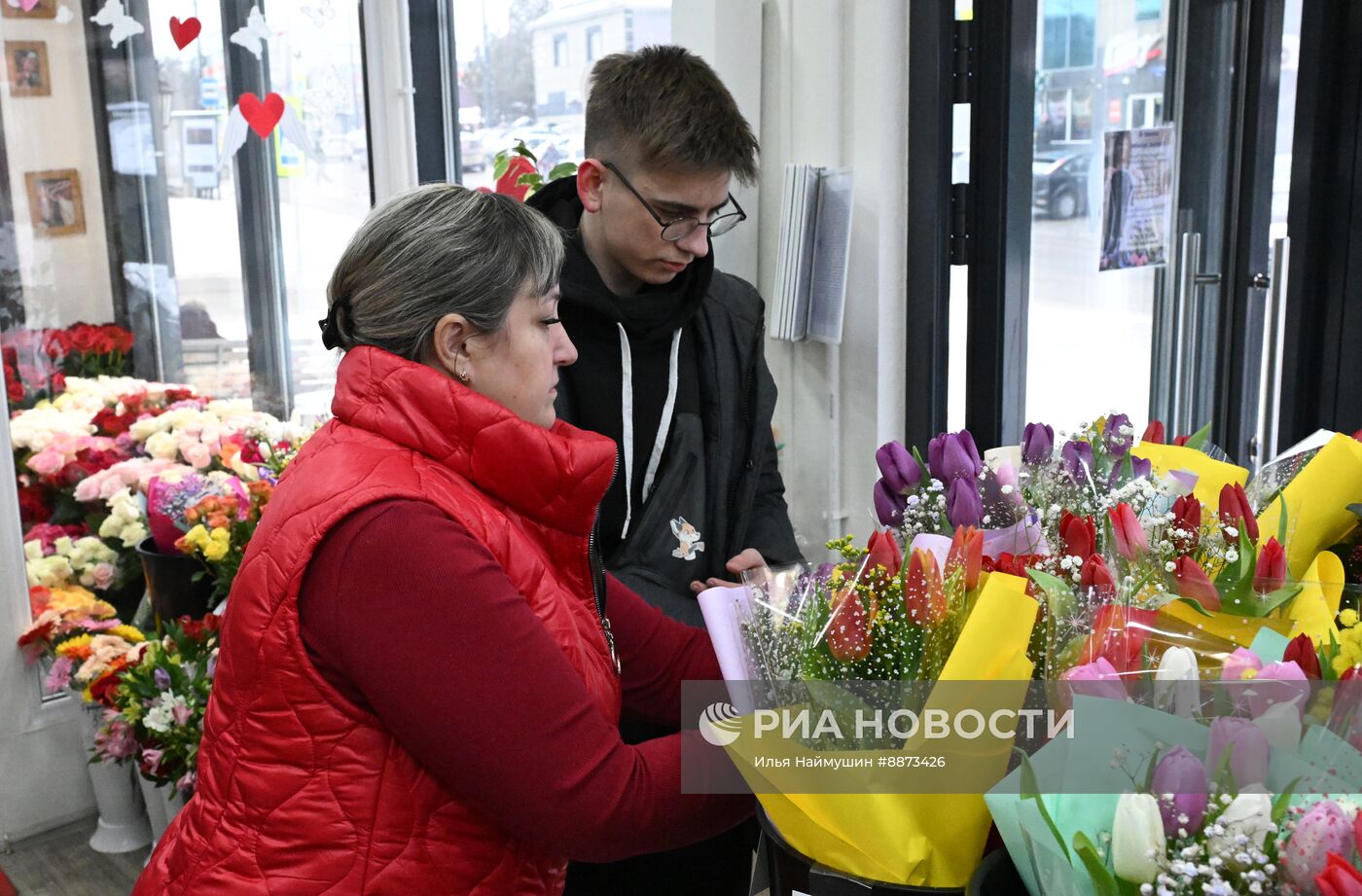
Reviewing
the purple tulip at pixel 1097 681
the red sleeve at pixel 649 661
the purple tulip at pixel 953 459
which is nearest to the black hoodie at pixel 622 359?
the red sleeve at pixel 649 661

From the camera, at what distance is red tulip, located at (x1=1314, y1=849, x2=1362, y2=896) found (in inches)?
27.8

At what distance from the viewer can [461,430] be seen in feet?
4.05

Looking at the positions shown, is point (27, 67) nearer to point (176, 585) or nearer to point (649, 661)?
point (176, 585)

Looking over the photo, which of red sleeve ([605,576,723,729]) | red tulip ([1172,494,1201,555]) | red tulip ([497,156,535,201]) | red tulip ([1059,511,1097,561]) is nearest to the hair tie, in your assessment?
red sleeve ([605,576,723,729])

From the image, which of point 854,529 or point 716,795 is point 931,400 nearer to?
point 854,529

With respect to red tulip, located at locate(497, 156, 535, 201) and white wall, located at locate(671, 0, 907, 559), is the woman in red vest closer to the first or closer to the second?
white wall, located at locate(671, 0, 907, 559)

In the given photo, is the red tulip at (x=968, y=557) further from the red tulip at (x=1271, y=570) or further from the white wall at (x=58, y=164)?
the white wall at (x=58, y=164)

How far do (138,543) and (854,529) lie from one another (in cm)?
172

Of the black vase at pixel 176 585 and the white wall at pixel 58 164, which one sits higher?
the white wall at pixel 58 164

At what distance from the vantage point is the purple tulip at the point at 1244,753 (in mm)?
835

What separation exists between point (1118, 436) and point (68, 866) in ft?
8.47

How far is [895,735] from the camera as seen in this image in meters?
0.97

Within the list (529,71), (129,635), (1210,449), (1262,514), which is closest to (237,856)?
(1262,514)

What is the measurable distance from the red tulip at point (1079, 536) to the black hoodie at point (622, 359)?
82 centimetres
